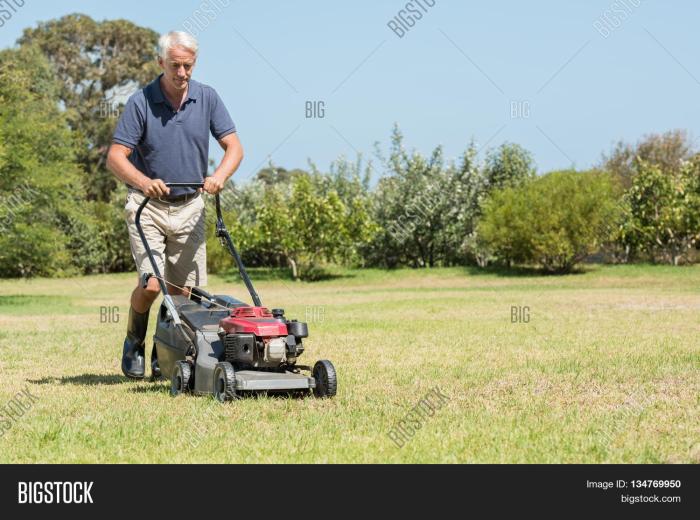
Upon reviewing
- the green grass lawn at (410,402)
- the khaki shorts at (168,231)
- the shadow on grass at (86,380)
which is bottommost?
the shadow on grass at (86,380)

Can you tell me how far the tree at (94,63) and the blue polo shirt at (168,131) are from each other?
42.8 m

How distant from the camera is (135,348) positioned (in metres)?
7.61

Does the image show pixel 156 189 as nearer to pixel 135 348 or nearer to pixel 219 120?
pixel 219 120

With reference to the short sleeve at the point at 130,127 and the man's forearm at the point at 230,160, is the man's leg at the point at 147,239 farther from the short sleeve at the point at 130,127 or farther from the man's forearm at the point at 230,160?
the man's forearm at the point at 230,160

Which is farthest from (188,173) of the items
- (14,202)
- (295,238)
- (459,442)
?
(295,238)

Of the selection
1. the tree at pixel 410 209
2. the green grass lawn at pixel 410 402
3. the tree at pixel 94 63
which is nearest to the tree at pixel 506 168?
the tree at pixel 410 209

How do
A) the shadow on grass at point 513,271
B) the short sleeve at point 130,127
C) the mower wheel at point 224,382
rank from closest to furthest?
the mower wheel at point 224,382 < the short sleeve at point 130,127 < the shadow on grass at point 513,271

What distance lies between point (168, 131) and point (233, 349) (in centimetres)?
183

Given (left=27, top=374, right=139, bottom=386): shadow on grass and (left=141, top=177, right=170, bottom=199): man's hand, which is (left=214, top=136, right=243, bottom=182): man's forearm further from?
(left=27, top=374, right=139, bottom=386): shadow on grass

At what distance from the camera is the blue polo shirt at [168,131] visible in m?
6.81

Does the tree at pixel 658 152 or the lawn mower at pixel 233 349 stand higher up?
the tree at pixel 658 152

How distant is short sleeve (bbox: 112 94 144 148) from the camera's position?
674 cm

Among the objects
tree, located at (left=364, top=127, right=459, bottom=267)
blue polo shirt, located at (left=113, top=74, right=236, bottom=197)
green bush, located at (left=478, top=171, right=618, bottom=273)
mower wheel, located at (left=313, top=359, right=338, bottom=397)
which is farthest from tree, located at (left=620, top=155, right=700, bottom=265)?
mower wheel, located at (left=313, top=359, right=338, bottom=397)

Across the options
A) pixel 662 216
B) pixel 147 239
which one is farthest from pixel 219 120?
pixel 662 216
